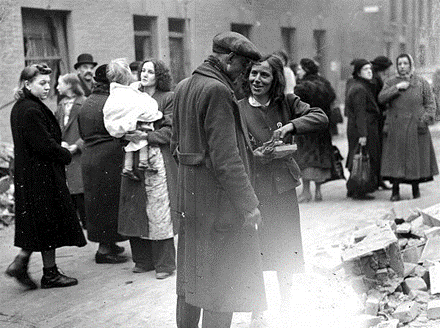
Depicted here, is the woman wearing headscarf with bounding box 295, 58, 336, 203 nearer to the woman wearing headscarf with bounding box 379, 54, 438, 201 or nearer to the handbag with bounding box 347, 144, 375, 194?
the handbag with bounding box 347, 144, 375, 194

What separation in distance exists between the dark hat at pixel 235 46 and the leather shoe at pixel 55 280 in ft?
9.94

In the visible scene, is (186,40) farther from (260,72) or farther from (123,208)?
(260,72)

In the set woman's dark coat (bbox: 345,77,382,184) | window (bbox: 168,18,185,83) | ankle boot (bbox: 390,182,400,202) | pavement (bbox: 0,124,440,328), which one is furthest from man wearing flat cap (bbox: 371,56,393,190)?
window (bbox: 168,18,185,83)

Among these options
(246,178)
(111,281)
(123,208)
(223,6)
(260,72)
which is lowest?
(111,281)

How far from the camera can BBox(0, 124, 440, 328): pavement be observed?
16.6ft

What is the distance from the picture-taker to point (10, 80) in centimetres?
998

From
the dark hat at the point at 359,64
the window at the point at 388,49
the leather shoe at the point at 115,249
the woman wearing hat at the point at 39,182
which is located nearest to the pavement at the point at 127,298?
the leather shoe at the point at 115,249

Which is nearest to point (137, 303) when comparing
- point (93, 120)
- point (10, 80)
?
point (93, 120)

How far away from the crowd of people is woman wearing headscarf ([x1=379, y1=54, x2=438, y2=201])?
2 centimetres

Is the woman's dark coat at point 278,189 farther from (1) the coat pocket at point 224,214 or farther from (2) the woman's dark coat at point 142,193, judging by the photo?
(2) the woman's dark coat at point 142,193

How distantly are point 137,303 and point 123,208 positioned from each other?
3.39 feet

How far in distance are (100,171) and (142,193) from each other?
0.62 meters

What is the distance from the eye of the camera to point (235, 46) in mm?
3820

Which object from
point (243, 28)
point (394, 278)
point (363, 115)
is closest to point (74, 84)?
point (363, 115)
